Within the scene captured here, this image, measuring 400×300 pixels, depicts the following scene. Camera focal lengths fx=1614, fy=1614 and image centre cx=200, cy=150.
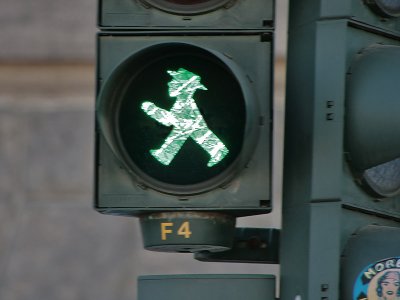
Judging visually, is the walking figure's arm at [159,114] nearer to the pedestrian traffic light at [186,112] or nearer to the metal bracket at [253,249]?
the pedestrian traffic light at [186,112]

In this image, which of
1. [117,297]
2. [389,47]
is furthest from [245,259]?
[117,297]

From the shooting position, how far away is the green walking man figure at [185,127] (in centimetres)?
418

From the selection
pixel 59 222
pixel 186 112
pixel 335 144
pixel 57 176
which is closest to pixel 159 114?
pixel 186 112

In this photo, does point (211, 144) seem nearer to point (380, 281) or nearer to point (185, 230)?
point (185, 230)

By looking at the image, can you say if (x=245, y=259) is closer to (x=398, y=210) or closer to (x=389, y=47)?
(x=398, y=210)

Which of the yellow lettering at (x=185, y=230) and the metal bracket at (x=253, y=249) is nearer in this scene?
the yellow lettering at (x=185, y=230)

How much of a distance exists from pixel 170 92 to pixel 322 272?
62cm

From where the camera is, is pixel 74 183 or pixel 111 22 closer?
pixel 111 22

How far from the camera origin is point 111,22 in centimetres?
431

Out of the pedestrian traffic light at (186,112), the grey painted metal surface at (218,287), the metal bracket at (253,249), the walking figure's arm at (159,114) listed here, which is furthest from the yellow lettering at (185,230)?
the metal bracket at (253,249)

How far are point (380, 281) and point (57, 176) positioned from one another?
523cm

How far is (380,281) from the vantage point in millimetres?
4188

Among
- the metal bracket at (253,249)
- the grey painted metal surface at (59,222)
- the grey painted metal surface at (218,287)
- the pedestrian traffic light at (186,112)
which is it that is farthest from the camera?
the grey painted metal surface at (59,222)

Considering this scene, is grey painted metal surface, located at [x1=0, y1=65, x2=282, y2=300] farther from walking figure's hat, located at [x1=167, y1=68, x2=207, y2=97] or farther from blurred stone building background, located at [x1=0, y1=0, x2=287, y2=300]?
walking figure's hat, located at [x1=167, y1=68, x2=207, y2=97]
